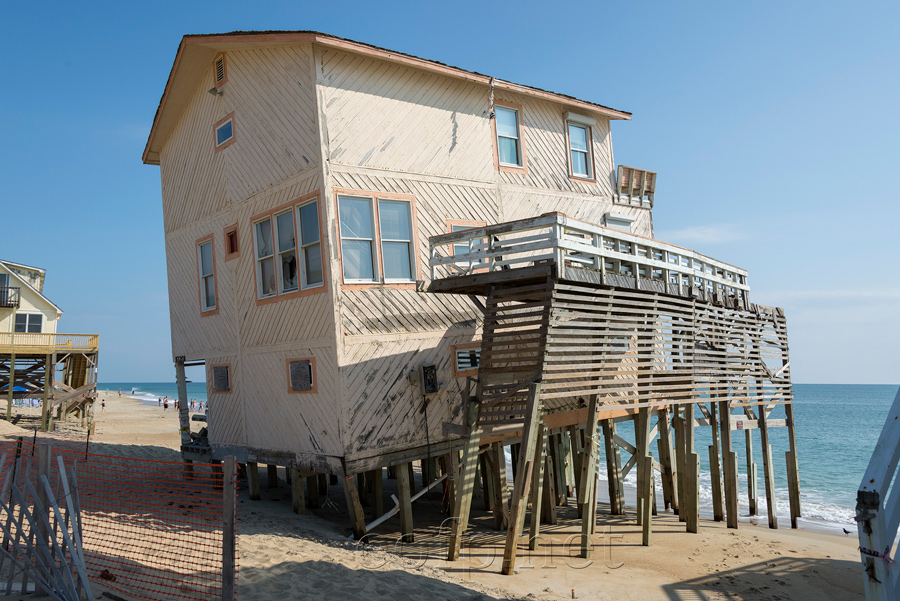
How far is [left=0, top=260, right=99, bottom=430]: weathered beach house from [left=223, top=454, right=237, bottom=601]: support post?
2964cm

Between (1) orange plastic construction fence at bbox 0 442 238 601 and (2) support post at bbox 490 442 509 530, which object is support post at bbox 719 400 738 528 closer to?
(2) support post at bbox 490 442 509 530

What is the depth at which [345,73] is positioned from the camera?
1336 cm

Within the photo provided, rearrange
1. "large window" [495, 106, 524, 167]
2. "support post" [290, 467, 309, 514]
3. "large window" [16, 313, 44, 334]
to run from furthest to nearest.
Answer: "large window" [16, 313, 44, 334] → "large window" [495, 106, 524, 167] → "support post" [290, 467, 309, 514]

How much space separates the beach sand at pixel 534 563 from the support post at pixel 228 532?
151 centimetres

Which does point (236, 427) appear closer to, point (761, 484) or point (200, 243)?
point (200, 243)

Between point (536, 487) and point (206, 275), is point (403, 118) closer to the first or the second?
point (206, 275)

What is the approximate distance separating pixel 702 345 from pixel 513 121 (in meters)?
7.53

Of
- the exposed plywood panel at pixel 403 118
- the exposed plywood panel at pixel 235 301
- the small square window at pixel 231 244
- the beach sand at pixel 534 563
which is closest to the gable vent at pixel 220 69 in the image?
the exposed plywood panel at pixel 235 301

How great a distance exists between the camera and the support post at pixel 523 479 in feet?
33.7

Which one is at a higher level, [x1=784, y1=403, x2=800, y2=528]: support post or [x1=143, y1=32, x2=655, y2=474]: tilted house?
[x1=143, y1=32, x2=655, y2=474]: tilted house

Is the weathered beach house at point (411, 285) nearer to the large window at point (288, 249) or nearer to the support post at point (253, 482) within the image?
the large window at point (288, 249)

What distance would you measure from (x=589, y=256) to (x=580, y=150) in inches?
231

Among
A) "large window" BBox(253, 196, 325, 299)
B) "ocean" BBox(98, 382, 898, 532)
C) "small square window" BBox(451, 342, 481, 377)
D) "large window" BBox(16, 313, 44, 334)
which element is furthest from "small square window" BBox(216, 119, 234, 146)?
"large window" BBox(16, 313, 44, 334)

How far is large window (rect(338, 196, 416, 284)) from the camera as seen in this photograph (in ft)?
42.8
